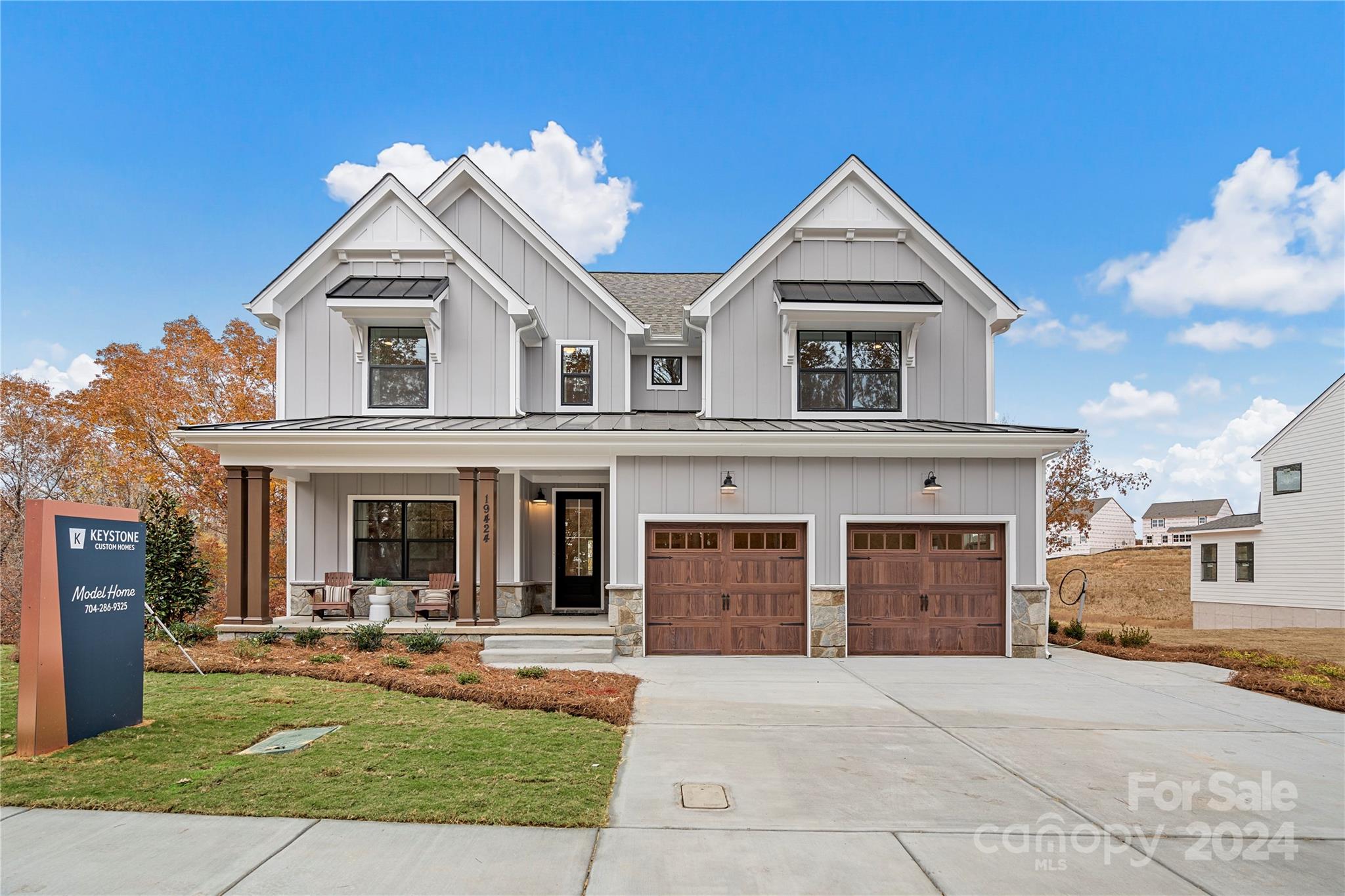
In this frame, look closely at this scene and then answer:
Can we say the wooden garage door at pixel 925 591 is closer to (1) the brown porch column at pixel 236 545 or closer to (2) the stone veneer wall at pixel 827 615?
(2) the stone veneer wall at pixel 827 615

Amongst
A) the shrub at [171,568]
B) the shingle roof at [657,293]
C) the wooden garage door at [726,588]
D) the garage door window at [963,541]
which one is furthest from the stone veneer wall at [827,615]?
the shrub at [171,568]

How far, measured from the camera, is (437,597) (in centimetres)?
1236

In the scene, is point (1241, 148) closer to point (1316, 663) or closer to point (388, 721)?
point (1316, 663)

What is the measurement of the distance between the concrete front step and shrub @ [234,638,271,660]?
3.07m

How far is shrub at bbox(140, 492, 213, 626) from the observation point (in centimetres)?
1277

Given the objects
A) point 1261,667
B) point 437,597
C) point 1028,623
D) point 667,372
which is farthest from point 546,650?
point 1261,667

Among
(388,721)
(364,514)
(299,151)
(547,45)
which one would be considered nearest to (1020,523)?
(388,721)

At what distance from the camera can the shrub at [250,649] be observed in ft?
33.8

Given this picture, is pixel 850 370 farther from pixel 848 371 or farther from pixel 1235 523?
pixel 1235 523

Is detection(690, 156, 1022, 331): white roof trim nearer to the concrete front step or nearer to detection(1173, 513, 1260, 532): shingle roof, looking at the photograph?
the concrete front step

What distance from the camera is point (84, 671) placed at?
631cm

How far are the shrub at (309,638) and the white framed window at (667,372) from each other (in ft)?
24.9

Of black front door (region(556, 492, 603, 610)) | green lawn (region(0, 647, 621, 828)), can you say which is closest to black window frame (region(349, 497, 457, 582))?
black front door (region(556, 492, 603, 610))

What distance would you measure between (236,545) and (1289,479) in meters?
29.0
